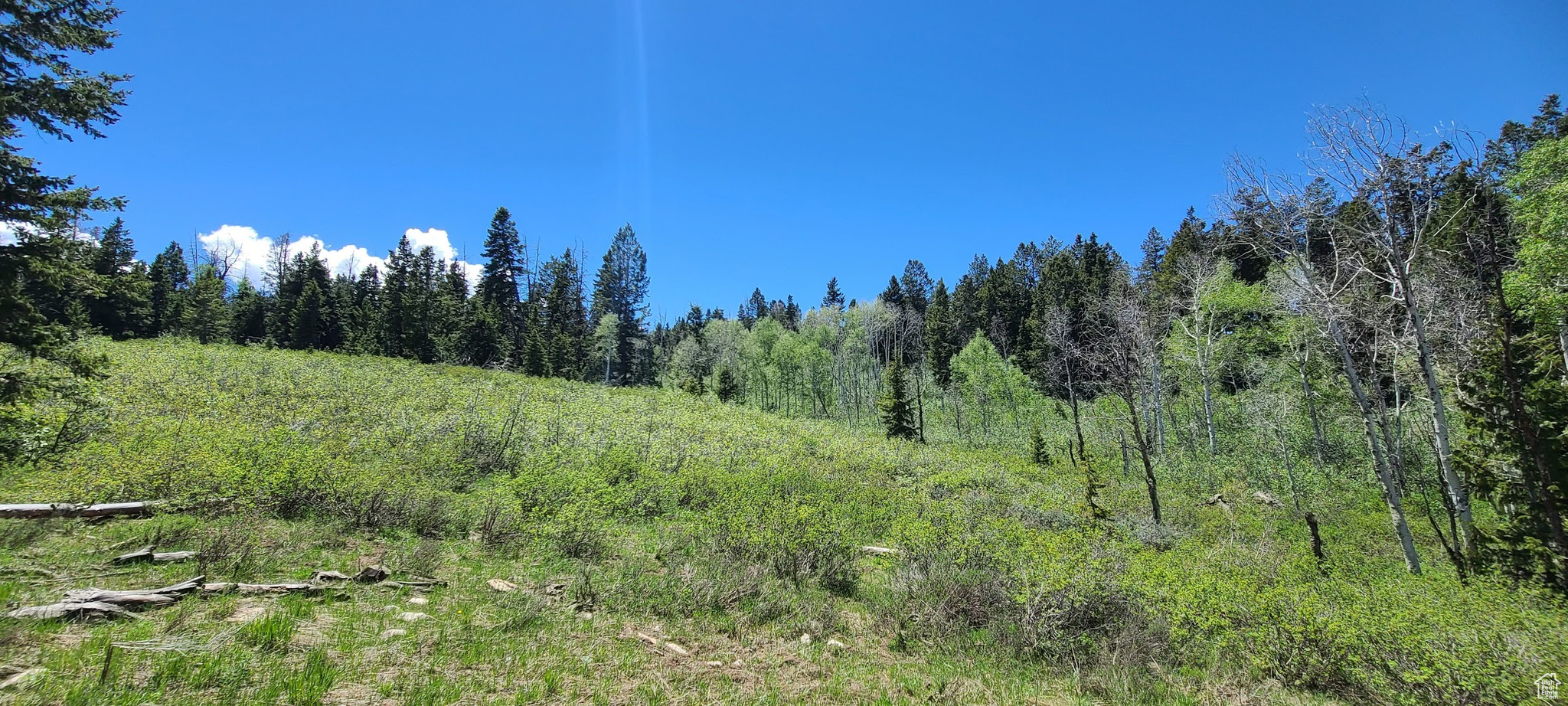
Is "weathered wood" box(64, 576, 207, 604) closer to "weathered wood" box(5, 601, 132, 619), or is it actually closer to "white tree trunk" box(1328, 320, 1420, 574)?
"weathered wood" box(5, 601, 132, 619)

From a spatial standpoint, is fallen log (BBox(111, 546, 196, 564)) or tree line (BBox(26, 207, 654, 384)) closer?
fallen log (BBox(111, 546, 196, 564))

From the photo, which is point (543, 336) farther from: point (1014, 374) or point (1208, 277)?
point (1208, 277)

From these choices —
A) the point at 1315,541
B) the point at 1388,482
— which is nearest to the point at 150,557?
the point at 1388,482

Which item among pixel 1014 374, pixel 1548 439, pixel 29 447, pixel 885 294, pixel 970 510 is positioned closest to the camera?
pixel 29 447

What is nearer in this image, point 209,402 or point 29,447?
point 29,447

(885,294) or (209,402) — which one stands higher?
(885,294)

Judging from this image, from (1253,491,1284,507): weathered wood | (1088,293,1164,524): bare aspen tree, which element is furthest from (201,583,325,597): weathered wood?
(1253,491,1284,507): weathered wood

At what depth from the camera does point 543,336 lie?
48906 millimetres

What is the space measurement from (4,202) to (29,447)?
4.07 meters

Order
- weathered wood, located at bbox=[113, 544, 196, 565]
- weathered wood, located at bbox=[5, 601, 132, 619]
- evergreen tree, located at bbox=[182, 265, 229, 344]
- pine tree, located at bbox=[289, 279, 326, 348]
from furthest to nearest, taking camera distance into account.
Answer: pine tree, located at bbox=[289, 279, 326, 348] → evergreen tree, located at bbox=[182, 265, 229, 344] → weathered wood, located at bbox=[113, 544, 196, 565] → weathered wood, located at bbox=[5, 601, 132, 619]

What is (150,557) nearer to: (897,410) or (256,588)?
(256,588)

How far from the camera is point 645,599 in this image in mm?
7781

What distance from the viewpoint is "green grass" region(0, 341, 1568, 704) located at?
4.77 meters

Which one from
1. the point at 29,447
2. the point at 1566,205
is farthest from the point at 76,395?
the point at 1566,205
